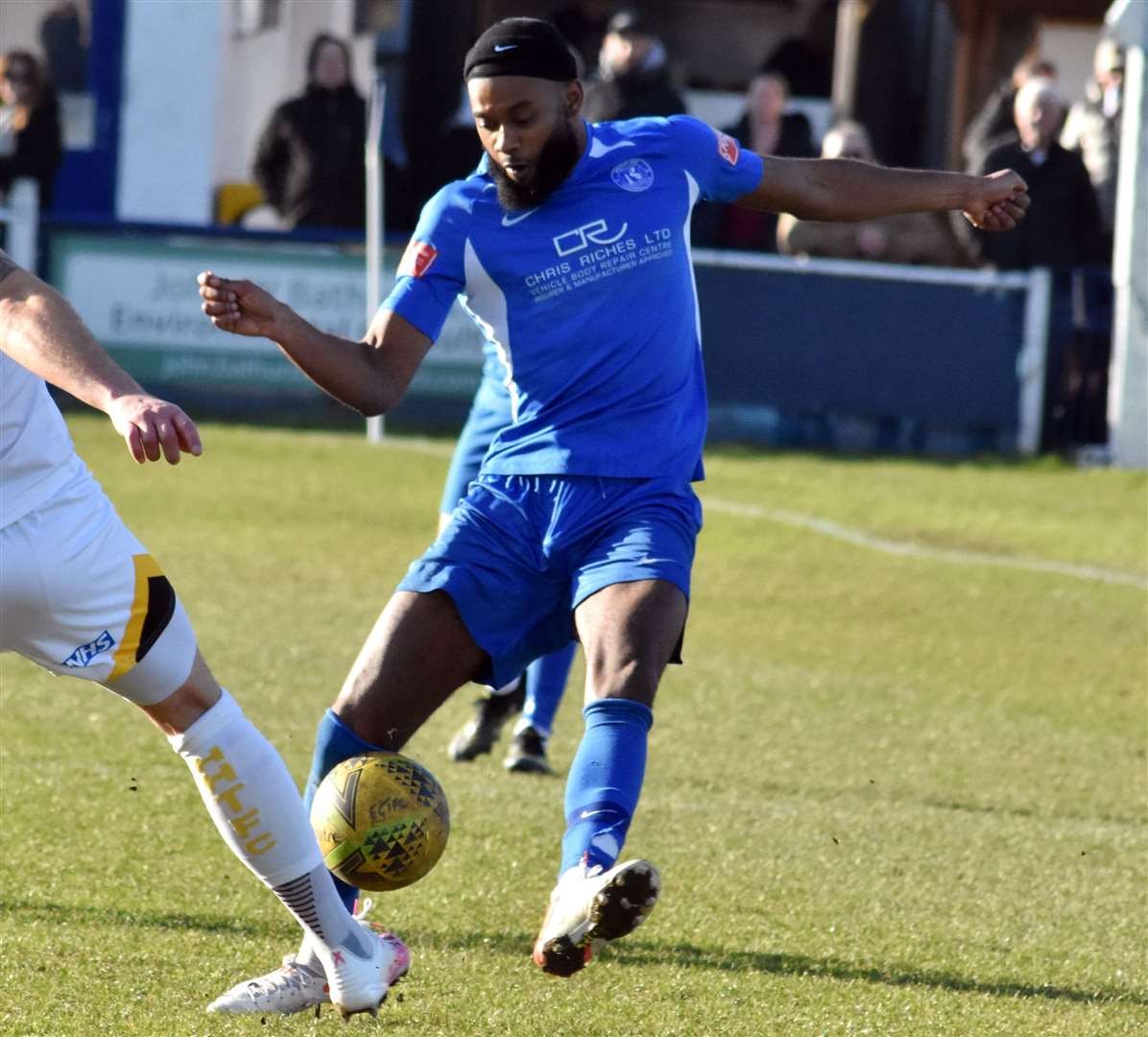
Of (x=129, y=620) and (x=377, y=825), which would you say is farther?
(x=377, y=825)

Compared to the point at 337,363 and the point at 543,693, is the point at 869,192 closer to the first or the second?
the point at 337,363

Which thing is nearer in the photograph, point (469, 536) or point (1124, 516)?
point (469, 536)

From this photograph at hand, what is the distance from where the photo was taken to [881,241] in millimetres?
16750

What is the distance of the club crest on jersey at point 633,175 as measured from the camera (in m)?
5.49

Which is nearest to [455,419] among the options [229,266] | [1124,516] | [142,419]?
[229,266]

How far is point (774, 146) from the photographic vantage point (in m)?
16.7

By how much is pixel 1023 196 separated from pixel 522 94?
1.45 m

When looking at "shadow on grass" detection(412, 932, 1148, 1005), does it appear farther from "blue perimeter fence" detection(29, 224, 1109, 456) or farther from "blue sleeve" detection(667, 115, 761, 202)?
"blue perimeter fence" detection(29, 224, 1109, 456)

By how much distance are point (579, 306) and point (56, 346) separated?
162 centimetres

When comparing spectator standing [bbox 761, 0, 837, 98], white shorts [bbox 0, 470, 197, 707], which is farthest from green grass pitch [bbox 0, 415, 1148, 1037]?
spectator standing [bbox 761, 0, 837, 98]

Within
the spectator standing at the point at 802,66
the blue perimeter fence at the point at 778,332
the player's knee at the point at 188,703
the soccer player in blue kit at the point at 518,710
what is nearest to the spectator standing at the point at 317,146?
the blue perimeter fence at the point at 778,332

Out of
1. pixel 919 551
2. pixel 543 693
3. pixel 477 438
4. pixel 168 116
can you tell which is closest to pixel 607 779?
pixel 477 438

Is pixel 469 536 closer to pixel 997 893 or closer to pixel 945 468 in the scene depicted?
pixel 997 893

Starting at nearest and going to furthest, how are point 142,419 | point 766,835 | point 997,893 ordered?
1. point 142,419
2. point 997,893
3. point 766,835
